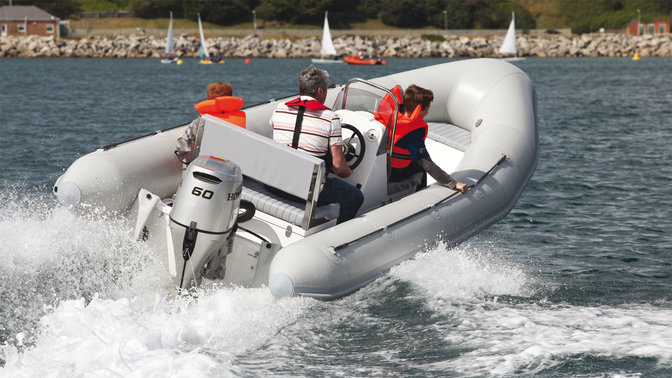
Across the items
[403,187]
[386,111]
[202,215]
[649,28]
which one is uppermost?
[649,28]

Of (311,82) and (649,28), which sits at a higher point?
(649,28)

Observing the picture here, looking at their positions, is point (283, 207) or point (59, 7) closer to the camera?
point (283, 207)

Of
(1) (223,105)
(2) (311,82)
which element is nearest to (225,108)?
(1) (223,105)

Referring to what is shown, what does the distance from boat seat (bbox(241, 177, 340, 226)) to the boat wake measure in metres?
0.53

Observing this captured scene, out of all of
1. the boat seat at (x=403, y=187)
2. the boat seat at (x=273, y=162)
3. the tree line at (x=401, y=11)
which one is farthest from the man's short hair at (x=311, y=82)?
the tree line at (x=401, y=11)

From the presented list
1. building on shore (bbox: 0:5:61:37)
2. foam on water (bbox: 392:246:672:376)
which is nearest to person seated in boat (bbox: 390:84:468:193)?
foam on water (bbox: 392:246:672:376)

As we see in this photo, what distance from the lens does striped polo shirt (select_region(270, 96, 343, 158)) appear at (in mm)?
4906

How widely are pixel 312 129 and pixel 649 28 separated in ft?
233

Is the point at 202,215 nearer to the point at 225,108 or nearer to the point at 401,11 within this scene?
the point at 225,108

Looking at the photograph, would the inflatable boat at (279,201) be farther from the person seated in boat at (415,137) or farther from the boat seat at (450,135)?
the boat seat at (450,135)

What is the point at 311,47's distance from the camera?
61031mm

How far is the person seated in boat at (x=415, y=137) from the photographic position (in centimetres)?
559

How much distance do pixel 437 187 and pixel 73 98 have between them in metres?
19.2

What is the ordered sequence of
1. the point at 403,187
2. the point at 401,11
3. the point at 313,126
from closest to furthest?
the point at 313,126 < the point at 403,187 < the point at 401,11
